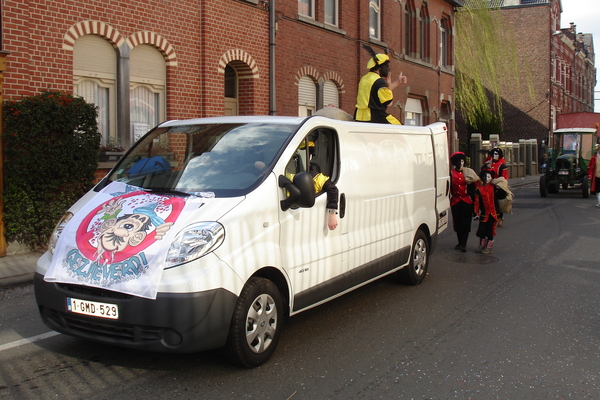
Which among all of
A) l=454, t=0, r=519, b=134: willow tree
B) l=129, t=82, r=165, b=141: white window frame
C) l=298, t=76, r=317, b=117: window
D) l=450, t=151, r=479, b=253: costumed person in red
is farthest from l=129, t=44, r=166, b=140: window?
l=454, t=0, r=519, b=134: willow tree

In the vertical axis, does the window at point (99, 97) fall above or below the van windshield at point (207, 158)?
above

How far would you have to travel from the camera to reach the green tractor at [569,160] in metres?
22.0

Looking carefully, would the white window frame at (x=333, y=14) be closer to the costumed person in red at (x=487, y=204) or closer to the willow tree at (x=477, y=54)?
the costumed person in red at (x=487, y=204)

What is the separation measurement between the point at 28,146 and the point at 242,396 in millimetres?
6675

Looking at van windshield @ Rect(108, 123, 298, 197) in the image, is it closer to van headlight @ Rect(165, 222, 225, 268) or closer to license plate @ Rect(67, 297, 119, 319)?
van headlight @ Rect(165, 222, 225, 268)

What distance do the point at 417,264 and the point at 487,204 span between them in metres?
2.76

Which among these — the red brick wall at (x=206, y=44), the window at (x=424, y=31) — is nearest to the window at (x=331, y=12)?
the red brick wall at (x=206, y=44)

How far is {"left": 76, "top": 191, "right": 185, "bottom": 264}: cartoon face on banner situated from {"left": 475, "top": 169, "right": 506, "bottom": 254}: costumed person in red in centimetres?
639

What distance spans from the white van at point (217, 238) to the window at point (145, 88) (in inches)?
276

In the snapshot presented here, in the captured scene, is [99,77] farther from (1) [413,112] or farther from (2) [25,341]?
(1) [413,112]

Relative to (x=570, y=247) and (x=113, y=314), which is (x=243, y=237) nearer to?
(x=113, y=314)

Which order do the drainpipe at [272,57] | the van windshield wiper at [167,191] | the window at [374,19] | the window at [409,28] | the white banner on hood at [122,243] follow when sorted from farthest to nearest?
the window at [409,28] → the window at [374,19] → the drainpipe at [272,57] → the van windshield wiper at [167,191] → the white banner on hood at [122,243]

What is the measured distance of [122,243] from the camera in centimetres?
414

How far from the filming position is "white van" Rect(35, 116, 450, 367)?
13.1 feet
